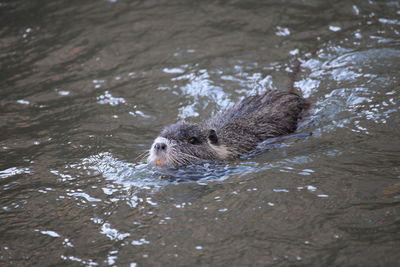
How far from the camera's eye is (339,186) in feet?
15.3

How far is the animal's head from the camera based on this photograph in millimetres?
5496

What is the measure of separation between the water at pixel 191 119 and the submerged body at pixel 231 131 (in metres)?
0.23

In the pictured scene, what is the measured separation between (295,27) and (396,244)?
6192 mm

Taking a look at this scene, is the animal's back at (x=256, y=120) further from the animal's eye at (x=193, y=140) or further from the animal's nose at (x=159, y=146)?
the animal's nose at (x=159, y=146)

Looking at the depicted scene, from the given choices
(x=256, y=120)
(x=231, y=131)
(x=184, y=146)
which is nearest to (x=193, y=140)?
(x=184, y=146)

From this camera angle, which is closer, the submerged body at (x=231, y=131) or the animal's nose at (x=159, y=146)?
the animal's nose at (x=159, y=146)

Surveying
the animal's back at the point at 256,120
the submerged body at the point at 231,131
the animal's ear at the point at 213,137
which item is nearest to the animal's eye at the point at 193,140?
the submerged body at the point at 231,131

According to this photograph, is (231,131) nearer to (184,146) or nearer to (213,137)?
(213,137)

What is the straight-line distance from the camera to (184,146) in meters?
5.71

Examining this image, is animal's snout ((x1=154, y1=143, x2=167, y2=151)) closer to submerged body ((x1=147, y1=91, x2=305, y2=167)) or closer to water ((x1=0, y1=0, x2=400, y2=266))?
submerged body ((x1=147, y1=91, x2=305, y2=167))

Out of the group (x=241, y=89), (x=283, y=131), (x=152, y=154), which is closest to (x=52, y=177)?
(x=152, y=154)

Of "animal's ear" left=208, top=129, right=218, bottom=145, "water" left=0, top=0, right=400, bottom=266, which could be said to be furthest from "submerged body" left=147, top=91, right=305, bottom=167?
"water" left=0, top=0, right=400, bottom=266

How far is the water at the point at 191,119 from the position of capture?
162 inches

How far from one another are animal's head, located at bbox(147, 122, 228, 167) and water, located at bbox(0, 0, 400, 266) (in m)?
0.19
